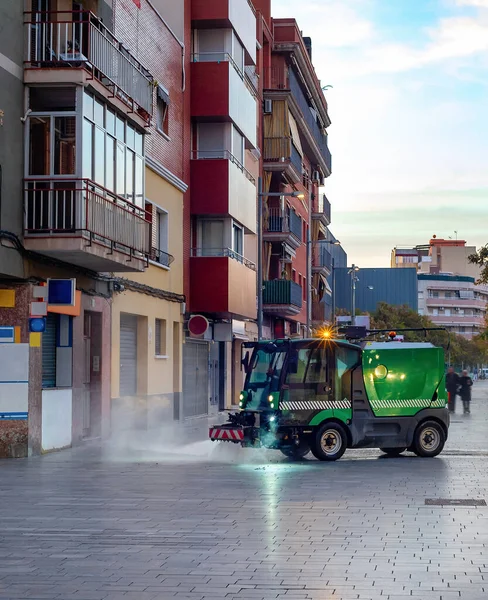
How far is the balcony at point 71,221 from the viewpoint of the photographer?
67.1 ft

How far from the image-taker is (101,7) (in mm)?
24672

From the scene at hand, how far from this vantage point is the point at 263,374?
829 inches

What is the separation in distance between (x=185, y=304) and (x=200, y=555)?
78.5ft

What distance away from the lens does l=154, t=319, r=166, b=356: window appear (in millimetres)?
31250

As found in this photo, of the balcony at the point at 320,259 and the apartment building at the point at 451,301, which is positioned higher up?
the apartment building at the point at 451,301

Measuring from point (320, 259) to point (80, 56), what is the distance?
48427 millimetres

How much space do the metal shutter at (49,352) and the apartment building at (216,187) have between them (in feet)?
36.7

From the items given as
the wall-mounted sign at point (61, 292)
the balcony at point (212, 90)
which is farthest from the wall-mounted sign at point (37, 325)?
the balcony at point (212, 90)

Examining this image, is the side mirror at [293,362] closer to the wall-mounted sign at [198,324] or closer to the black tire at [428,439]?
the black tire at [428,439]

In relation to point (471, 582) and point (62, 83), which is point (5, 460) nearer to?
point (62, 83)

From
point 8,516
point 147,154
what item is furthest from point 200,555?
point 147,154

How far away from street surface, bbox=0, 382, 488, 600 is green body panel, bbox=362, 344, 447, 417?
4.73ft

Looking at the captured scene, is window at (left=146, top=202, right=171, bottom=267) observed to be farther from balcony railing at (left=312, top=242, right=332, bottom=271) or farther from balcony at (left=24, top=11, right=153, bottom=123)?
balcony railing at (left=312, top=242, right=332, bottom=271)

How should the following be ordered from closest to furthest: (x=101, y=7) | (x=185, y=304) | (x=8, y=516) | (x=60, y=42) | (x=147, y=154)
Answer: (x=8, y=516)
(x=60, y=42)
(x=101, y=7)
(x=147, y=154)
(x=185, y=304)
